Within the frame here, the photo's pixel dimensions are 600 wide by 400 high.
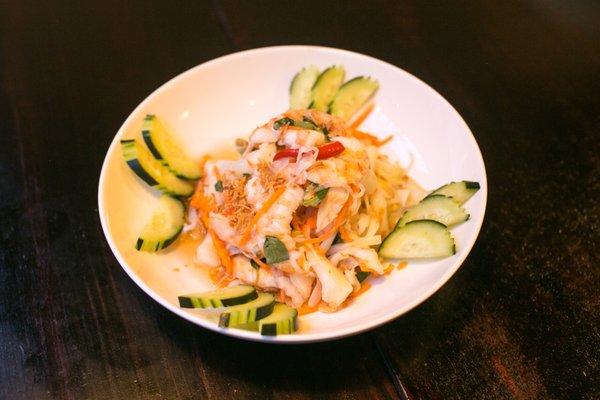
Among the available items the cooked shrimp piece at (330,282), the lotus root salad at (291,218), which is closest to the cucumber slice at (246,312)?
the lotus root salad at (291,218)

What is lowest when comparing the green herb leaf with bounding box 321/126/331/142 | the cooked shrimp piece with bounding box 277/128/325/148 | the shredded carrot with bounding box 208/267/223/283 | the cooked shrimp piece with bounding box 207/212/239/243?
the shredded carrot with bounding box 208/267/223/283

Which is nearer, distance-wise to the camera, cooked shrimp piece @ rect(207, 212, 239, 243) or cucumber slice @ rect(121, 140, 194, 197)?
cooked shrimp piece @ rect(207, 212, 239, 243)

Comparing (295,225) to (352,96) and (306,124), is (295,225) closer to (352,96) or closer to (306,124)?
(306,124)

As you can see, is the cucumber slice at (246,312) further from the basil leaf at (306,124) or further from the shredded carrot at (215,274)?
the basil leaf at (306,124)

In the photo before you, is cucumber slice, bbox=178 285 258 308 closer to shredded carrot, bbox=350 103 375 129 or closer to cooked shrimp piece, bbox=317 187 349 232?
cooked shrimp piece, bbox=317 187 349 232

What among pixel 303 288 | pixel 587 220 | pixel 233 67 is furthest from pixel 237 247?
pixel 587 220

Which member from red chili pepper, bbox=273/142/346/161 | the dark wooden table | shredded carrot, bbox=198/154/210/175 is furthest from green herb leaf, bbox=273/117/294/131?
the dark wooden table
